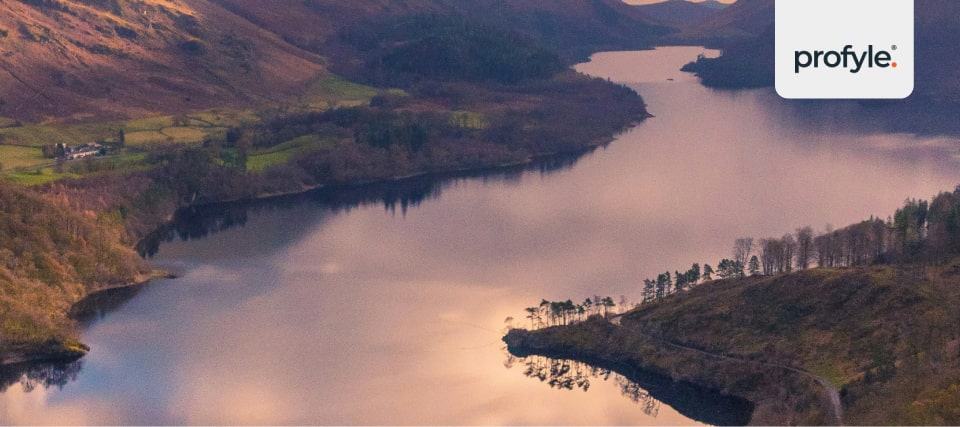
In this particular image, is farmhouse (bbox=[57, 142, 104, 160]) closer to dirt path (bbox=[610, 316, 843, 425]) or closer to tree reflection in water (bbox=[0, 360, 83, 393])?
tree reflection in water (bbox=[0, 360, 83, 393])

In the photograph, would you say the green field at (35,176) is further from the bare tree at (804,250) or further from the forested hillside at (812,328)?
the bare tree at (804,250)

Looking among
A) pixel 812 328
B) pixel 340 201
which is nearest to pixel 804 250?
pixel 812 328

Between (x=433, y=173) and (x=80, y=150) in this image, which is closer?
(x=80, y=150)

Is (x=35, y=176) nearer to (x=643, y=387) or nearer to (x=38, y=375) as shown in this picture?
(x=38, y=375)

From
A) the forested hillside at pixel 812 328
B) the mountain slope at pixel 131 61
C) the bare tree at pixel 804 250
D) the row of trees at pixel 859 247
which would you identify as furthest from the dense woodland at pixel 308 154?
the bare tree at pixel 804 250

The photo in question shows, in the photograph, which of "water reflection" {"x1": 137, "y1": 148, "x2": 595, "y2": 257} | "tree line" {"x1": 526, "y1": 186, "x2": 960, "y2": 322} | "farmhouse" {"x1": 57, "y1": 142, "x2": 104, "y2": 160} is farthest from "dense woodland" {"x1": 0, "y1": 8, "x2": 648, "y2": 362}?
"tree line" {"x1": 526, "y1": 186, "x2": 960, "y2": 322}
